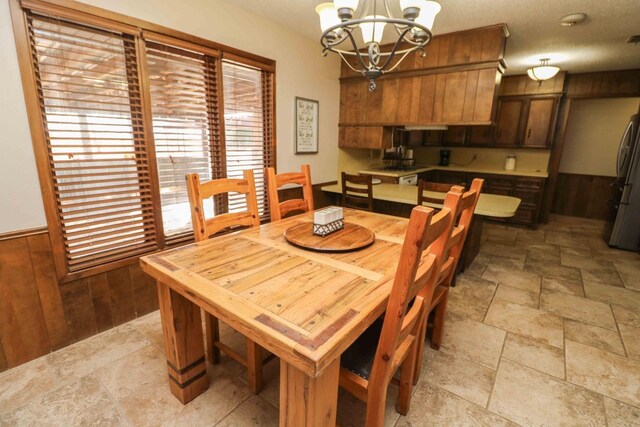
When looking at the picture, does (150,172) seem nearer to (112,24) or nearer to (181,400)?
(112,24)

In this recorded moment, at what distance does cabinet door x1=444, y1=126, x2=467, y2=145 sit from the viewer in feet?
17.8

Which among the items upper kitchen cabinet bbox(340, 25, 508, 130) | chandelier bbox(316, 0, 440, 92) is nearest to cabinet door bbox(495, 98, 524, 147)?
upper kitchen cabinet bbox(340, 25, 508, 130)

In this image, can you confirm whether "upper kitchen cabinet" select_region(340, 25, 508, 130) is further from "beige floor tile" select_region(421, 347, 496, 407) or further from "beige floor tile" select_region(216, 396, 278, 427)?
"beige floor tile" select_region(216, 396, 278, 427)

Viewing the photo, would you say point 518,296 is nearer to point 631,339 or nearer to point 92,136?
point 631,339

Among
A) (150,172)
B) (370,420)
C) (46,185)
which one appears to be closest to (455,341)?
(370,420)

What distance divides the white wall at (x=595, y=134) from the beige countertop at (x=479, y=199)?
357cm

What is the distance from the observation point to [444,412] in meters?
1.52

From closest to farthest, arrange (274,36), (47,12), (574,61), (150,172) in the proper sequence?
(47,12) → (150,172) → (274,36) → (574,61)

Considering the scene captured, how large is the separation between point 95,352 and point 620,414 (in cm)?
296

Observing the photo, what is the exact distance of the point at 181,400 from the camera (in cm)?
155

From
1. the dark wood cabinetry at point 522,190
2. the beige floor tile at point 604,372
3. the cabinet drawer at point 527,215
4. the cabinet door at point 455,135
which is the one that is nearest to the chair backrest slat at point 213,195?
the beige floor tile at point 604,372

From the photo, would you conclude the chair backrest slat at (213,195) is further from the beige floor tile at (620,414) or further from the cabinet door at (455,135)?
the cabinet door at (455,135)

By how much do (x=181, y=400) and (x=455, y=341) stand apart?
171 cm

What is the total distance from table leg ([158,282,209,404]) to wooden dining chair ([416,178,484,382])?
3.78ft
